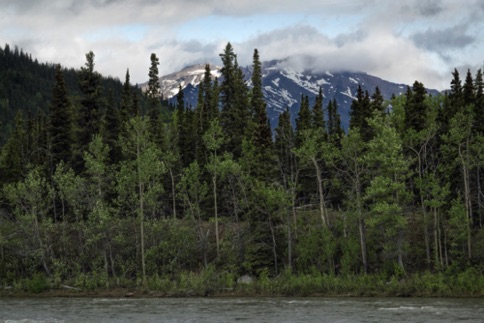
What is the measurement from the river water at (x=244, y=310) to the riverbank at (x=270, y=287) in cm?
278

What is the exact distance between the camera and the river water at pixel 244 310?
1604 inches

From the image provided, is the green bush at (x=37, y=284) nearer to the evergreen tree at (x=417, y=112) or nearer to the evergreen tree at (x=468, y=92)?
the evergreen tree at (x=417, y=112)

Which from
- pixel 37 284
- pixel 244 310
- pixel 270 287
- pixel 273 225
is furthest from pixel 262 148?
pixel 244 310

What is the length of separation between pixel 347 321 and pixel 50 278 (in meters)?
37.4

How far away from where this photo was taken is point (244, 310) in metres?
46.2

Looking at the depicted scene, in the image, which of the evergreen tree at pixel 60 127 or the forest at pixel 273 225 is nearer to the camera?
the forest at pixel 273 225

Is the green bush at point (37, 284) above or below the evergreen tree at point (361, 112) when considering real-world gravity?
below

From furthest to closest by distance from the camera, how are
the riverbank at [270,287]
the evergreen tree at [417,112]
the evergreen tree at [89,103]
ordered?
1. the evergreen tree at [89,103]
2. the evergreen tree at [417,112]
3. the riverbank at [270,287]

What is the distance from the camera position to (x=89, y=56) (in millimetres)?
82188

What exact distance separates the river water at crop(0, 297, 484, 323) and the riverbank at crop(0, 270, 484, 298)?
2776 millimetres

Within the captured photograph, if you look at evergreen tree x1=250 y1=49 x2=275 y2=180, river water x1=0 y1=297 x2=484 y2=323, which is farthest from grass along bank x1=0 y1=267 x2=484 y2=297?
evergreen tree x1=250 y1=49 x2=275 y2=180

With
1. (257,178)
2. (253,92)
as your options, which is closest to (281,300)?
(257,178)

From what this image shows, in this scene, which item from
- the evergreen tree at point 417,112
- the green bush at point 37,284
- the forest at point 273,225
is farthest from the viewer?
the evergreen tree at point 417,112

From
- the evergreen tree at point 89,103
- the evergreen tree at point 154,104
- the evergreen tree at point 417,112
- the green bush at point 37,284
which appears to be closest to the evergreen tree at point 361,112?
the evergreen tree at point 417,112
